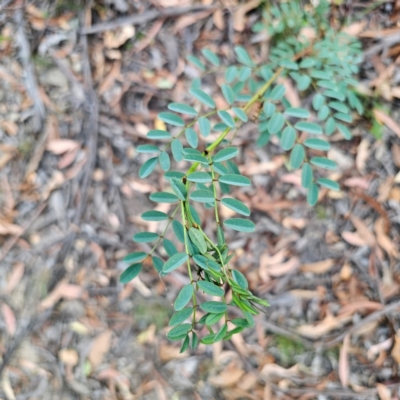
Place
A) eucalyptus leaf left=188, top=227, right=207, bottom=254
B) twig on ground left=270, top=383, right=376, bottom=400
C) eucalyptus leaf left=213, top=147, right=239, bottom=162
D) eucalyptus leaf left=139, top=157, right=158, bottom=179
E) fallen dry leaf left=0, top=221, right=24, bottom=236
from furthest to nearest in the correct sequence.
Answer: fallen dry leaf left=0, top=221, right=24, bottom=236 < twig on ground left=270, top=383, right=376, bottom=400 < eucalyptus leaf left=139, top=157, right=158, bottom=179 < eucalyptus leaf left=213, top=147, right=239, bottom=162 < eucalyptus leaf left=188, top=227, right=207, bottom=254

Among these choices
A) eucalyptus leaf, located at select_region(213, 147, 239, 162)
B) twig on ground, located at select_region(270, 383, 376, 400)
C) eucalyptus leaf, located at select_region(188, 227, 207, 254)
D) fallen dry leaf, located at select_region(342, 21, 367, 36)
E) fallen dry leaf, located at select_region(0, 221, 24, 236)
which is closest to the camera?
eucalyptus leaf, located at select_region(188, 227, 207, 254)

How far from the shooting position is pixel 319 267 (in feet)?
5.11

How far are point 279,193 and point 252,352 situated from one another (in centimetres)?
66

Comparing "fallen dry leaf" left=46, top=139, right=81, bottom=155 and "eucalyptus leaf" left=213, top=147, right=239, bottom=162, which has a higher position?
"eucalyptus leaf" left=213, top=147, right=239, bottom=162

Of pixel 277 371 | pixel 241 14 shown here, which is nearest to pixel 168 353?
pixel 277 371

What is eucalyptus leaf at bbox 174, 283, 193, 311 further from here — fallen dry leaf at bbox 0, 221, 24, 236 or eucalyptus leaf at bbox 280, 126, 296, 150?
fallen dry leaf at bbox 0, 221, 24, 236

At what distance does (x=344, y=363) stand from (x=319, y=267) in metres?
0.37

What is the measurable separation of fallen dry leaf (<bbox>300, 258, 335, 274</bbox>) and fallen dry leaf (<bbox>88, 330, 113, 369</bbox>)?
2.82ft

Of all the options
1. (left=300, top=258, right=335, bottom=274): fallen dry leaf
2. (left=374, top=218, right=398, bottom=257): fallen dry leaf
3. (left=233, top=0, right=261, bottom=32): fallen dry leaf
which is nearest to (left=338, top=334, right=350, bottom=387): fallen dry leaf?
(left=300, top=258, right=335, bottom=274): fallen dry leaf

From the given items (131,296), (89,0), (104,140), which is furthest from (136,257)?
(89,0)

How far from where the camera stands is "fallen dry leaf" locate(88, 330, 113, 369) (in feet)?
5.19

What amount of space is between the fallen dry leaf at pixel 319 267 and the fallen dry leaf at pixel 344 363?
0.26 meters

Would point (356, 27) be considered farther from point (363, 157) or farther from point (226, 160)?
point (226, 160)

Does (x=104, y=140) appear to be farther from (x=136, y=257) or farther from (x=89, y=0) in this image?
(x=136, y=257)
